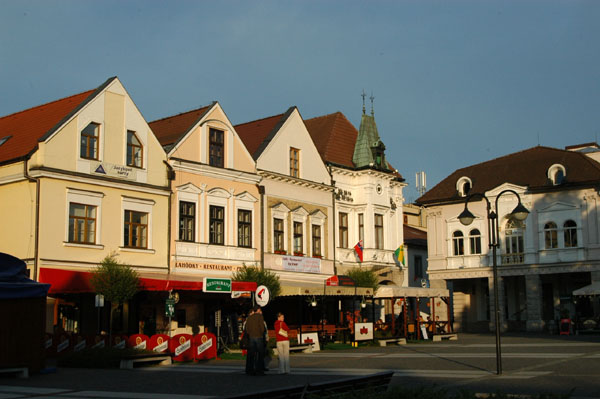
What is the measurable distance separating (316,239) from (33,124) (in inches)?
623

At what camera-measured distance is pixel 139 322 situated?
105 feet

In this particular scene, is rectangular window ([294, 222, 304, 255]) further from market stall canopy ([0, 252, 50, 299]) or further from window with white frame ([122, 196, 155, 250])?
market stall canopy ([0, 252, 50, 299])

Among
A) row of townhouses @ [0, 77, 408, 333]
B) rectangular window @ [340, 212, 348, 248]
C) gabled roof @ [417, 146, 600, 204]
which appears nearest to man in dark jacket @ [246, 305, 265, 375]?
row of townhouses @ [0, 77, 408, 333]

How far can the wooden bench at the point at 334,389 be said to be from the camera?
1162 centimetres

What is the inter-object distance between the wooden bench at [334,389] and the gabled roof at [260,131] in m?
25.2

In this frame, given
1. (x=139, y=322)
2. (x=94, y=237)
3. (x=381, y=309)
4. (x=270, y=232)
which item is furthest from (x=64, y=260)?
(x=381, y=309)

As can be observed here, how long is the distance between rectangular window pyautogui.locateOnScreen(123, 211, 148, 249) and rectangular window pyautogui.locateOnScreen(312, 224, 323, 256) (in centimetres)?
1114

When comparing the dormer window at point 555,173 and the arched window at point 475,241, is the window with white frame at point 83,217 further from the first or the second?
the dormer window at point 555,173

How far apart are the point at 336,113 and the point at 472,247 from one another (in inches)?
554

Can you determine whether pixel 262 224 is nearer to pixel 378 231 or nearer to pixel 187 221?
pixel 187 221

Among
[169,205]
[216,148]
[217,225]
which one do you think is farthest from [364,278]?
[169,205]

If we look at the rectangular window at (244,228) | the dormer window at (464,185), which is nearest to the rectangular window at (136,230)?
the rectangular window at (244,228)

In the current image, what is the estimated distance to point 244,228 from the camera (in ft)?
121

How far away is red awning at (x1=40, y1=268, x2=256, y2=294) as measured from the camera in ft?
91.5
